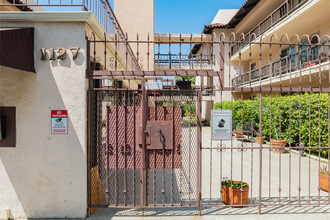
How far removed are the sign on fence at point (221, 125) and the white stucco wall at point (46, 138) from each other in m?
2.50

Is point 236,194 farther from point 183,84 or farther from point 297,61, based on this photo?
point 297,61

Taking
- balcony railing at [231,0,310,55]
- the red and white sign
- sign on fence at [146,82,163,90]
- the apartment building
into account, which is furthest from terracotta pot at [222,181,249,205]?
balcony railing at [231,0,310,55]

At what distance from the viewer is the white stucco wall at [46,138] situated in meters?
3.55

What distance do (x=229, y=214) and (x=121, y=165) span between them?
231 cm

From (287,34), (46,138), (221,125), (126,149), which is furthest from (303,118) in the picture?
(46,138)

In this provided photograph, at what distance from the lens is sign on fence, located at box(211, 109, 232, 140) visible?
3842mm

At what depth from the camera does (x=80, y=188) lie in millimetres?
3586

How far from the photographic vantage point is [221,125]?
3871 millimetres

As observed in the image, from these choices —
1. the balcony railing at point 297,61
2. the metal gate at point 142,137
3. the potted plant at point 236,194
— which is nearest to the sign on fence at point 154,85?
the metal gate at point 142,137

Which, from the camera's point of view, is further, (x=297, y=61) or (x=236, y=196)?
(x=297, y=61)

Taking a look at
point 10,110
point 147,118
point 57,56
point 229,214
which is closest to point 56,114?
point 10,110

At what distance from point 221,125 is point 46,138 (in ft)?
11.0

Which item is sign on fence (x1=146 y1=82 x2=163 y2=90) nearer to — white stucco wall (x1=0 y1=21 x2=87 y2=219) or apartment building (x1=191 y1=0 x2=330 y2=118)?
white stucco wall (x1=0 y1=21 x2=87 y2=219)

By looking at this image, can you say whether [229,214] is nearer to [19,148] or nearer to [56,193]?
[56,193]
